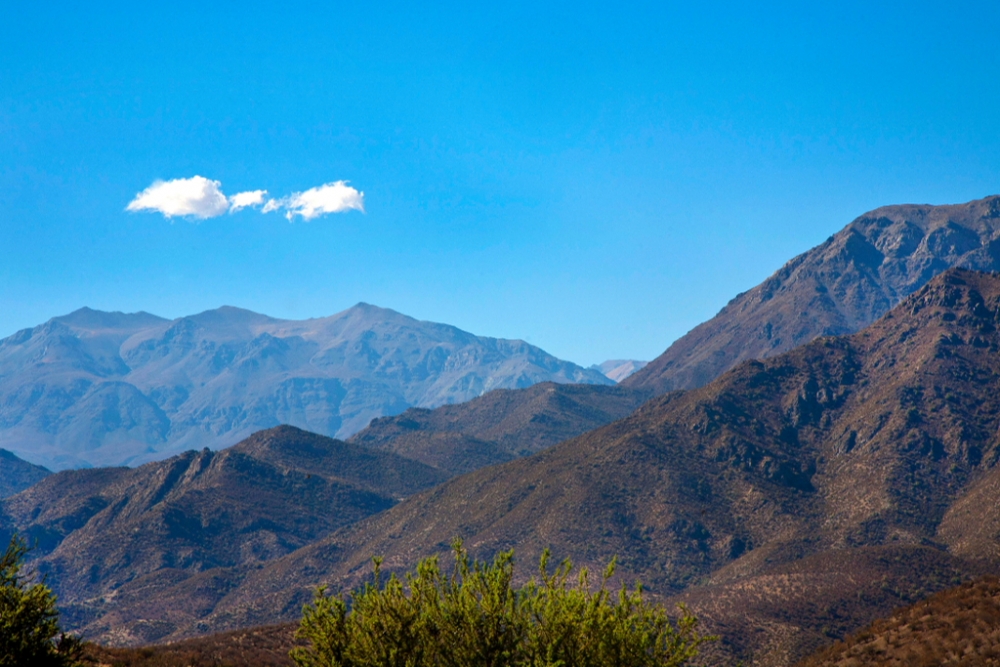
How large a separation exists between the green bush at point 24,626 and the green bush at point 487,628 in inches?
348

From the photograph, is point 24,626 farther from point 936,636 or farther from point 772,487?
point 772,487

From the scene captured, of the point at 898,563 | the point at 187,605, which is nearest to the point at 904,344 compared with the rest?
the point at 898,563

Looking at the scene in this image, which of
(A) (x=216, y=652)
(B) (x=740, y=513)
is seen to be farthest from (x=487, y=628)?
(B) (x=740, y=513)

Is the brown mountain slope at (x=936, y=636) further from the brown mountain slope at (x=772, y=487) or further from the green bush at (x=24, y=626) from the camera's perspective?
the brown mountain slope at (x=772, y=487)

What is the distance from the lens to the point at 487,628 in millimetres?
30203

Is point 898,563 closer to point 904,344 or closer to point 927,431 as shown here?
point 927,431

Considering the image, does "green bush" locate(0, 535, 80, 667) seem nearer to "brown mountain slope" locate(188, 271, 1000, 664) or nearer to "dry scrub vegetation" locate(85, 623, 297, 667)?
"dry scrub vegetation" locate(85, 623, 297, 667)

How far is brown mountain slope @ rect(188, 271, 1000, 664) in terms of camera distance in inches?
4904

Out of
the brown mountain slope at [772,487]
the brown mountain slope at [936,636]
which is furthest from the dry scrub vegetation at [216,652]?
the brown mountain slope at [772,487]

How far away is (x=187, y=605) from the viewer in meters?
152

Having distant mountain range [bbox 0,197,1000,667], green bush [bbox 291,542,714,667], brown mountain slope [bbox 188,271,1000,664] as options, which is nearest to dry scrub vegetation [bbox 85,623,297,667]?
green bush [bbox 291,542,714,667]

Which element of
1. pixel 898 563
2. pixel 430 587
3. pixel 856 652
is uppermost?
pixel 430 587

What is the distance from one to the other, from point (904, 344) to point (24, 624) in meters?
183

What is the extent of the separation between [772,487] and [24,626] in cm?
13391
